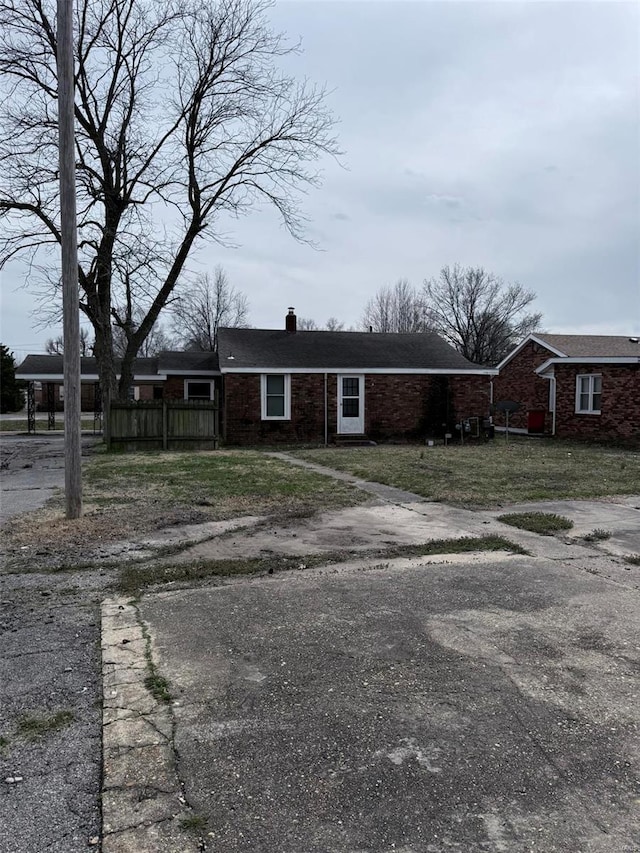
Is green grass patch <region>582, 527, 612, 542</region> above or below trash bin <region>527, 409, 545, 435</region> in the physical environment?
below

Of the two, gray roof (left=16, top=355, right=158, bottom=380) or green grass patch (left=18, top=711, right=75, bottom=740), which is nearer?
green grass patch (left=18, top=711, right=75, bottom=740)

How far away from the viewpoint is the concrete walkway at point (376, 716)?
2227 millimetres

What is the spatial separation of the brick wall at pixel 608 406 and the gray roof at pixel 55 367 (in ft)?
75.7

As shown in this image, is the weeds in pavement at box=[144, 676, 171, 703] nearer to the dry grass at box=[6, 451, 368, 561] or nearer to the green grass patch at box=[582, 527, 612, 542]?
the dry grass at box=[6, 451, 368, 561]

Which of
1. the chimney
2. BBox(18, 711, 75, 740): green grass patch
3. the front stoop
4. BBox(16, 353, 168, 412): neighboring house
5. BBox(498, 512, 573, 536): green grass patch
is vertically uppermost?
the chimney

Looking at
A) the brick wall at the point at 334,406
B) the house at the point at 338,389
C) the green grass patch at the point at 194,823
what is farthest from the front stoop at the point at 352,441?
the green grass patch at the point at 194,823

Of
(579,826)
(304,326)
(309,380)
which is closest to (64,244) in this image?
(579,826)

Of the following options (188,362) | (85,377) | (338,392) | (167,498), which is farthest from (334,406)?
(85,377)

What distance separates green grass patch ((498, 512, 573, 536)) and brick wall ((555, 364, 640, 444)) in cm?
1393

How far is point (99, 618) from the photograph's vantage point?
4.31 m

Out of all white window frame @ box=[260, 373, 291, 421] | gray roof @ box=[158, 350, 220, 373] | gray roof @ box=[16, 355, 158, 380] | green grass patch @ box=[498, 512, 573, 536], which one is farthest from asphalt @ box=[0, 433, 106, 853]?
gray roof @ box=[16, 355, 158, 380]

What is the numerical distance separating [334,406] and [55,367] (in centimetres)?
2806

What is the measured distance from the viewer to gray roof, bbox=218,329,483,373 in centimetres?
2077

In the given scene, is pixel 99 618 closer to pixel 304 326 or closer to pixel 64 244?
pixel 64 244
